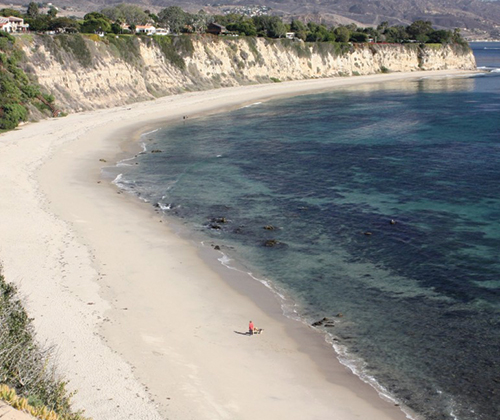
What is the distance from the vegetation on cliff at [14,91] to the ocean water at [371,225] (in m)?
16.1

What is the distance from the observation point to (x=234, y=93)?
110 m

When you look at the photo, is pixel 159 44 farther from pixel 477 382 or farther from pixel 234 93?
pixel 477 382

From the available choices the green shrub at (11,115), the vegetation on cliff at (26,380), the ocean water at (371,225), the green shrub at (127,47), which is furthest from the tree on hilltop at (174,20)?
the vegetation on cliff at (26,380)

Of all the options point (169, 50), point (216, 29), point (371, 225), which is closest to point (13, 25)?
point (169, 50)

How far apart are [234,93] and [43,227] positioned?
3054 inches

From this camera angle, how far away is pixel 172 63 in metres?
111

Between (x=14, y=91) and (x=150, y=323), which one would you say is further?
(x=14, y=91)

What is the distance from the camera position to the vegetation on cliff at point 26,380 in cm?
1506

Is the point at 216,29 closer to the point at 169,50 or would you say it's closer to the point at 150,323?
the point at 169,50

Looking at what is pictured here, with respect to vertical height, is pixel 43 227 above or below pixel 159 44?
below

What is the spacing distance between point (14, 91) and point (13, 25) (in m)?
36.3

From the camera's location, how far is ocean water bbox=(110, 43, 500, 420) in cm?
2322

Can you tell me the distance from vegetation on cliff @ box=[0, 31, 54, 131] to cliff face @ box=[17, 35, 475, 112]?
7.50 ft

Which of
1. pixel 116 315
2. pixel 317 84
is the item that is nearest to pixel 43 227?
pixel 116 315
